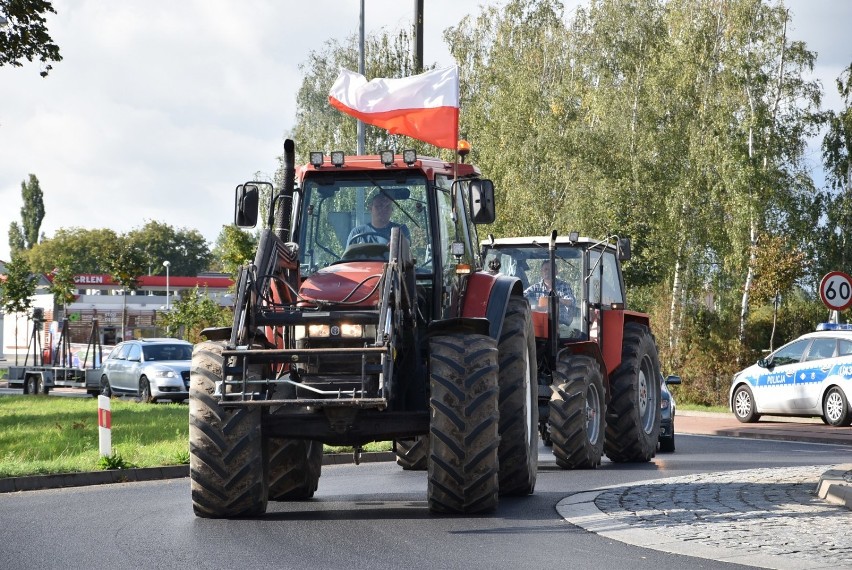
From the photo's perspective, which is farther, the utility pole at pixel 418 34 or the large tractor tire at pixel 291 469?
the utility pole at pixel 418 34

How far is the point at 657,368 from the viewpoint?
61.9 feet

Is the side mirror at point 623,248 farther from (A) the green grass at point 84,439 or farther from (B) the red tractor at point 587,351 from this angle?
(A) the green grass at point 84,439

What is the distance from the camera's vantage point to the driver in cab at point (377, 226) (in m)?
12.0

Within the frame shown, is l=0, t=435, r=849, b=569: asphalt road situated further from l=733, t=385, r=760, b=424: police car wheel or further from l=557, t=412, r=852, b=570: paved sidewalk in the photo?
l=733, t=385, r=760, b=424: police car wheel

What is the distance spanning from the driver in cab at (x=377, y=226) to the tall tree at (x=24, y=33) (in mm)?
14310

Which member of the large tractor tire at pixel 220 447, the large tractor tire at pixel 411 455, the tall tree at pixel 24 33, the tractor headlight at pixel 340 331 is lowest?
the large tractor tire at pixel 411 455

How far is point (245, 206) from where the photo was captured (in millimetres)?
11422

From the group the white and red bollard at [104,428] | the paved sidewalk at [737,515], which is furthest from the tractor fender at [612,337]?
the white and red bollard at [104,428]

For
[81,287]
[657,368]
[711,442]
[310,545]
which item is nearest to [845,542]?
[310,545]

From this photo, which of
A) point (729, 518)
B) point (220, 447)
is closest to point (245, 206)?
point (220, 447)

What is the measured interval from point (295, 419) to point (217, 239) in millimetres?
145516

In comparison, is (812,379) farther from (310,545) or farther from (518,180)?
(518,180)

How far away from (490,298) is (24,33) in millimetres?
15202

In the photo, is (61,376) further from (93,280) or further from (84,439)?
(93,280)
